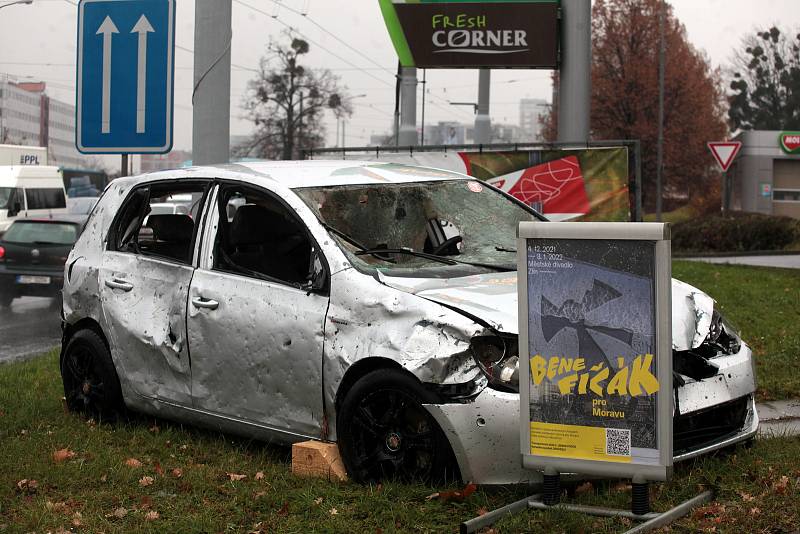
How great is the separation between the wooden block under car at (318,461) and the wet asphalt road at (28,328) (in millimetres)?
7326

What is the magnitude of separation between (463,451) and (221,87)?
5186 millimetres

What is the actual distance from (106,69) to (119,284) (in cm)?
169

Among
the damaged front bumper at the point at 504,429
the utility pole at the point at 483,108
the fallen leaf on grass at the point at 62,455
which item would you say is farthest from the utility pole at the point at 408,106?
the damaged front bumper at the point at 504,429

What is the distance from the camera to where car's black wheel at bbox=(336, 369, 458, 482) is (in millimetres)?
5422

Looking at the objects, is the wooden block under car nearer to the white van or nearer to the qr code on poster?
the qr code on poster

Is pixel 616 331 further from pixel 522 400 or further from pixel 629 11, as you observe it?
pixel 629 11

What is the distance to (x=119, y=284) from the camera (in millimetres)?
7395

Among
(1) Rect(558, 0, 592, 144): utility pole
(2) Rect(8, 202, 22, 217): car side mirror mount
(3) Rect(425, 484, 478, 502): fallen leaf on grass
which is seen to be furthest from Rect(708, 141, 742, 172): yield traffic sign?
(3) Rect(425, 484, 478, 502): fallen leaf on grass

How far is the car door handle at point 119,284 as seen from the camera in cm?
731

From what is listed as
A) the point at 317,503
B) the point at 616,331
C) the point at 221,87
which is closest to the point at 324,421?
the point at 317,503

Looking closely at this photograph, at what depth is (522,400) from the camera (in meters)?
5.02

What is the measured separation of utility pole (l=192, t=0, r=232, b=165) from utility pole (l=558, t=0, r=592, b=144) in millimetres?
6097

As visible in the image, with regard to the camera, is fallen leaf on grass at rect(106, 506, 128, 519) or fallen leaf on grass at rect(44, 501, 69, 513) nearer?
fallen leaf on grass at rect(106, 506, 128, 519)

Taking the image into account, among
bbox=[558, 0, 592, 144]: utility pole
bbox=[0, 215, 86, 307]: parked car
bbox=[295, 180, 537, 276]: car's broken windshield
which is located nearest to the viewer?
bbox=[295, 180, 537, 276]: car's broken windshield
